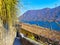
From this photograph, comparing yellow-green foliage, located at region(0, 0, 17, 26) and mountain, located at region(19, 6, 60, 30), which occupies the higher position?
yellow-green foliage, located at region(0, 0, 17, 26)

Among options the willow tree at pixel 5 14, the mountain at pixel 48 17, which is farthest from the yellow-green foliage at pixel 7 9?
the mountain at pixel 48 17

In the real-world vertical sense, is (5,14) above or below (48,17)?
above

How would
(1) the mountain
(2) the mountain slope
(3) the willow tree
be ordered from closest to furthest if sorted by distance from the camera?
1. (3) the willow tree
2. (1) the mountain
3. (2) the mountain slope

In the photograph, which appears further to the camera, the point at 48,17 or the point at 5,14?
the point at 48,17

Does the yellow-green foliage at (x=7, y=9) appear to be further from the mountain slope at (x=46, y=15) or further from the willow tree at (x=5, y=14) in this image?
the mountain slope at (x=46, y=15)

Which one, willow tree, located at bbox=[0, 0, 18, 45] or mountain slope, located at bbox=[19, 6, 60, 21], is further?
mountain slope, located at bbox=[19, 6, 60, 21]

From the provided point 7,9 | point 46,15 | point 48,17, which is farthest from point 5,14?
point 46,15

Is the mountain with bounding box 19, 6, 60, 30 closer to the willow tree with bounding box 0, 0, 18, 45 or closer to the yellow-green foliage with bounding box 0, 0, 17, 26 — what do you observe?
the yellow-green foliage with bounding box 0, 0, 17, 26

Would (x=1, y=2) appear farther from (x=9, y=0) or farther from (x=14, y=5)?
(x=14, y=5)

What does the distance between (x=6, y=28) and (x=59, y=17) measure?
92.7 inches

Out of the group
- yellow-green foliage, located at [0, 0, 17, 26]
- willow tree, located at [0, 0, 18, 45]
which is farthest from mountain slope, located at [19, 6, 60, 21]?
willow tree, located at [0, 0, 18, 45]

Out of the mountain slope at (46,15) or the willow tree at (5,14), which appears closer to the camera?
the willow tree at (5,14)

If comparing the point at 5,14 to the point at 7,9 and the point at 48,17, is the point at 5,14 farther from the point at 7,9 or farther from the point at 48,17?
the point at 48,17

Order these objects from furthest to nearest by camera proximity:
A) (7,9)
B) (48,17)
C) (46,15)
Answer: (46,15)
(48,17)
(7,9)
